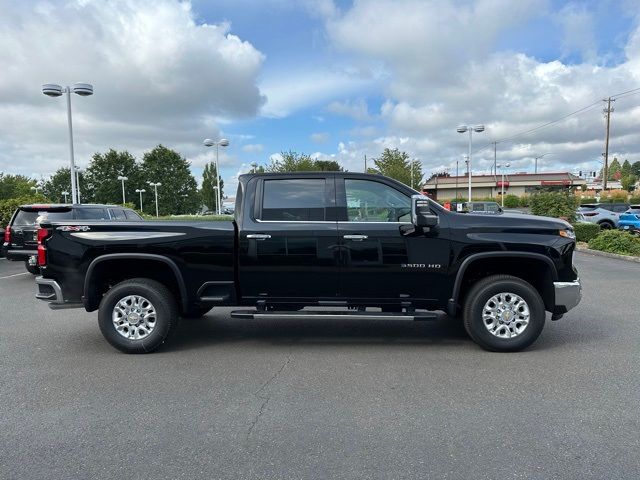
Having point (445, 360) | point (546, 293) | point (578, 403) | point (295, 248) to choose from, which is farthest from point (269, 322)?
point (578, 403)

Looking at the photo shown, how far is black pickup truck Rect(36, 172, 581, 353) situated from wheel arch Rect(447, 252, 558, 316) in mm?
16

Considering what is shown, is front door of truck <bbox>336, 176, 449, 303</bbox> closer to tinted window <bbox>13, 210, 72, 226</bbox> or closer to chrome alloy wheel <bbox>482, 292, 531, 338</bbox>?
chrome alloy wheel <bbox>482, 292, 531, 338</bbox>

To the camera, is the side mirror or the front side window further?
the front side window

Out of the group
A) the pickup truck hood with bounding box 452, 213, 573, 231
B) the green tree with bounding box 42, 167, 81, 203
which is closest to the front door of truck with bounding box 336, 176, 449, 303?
the pickup truck hood with bounding box 452, 213, 573, 231

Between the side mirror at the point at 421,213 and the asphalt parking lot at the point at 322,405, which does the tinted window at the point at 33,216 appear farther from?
the side mirror at the point at 421,213

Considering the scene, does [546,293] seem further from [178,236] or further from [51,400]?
[51,400]

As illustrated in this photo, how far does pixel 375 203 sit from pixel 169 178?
276 ft

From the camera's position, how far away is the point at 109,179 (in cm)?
8338

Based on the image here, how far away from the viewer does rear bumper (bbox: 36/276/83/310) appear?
212 inches

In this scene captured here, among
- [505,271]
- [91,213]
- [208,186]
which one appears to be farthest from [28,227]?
[208,186]

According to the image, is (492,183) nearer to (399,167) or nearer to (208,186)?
(399,167)

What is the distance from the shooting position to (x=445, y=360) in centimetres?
510

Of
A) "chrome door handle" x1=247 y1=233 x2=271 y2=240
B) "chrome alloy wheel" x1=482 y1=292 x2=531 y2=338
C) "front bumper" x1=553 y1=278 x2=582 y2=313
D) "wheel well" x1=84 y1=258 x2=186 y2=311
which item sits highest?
"chrome door handle" x1=247 y1=233 x2=271 y2=240

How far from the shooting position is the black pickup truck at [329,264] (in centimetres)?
527
